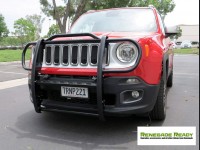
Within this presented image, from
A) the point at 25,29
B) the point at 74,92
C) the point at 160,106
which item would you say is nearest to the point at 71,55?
the point at 74,92

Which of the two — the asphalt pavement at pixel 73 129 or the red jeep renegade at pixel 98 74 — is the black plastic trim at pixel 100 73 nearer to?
the red jeep renegade at pixel 98 74

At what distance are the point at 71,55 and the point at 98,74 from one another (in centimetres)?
56

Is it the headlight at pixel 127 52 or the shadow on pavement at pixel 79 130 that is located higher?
the headlight at pixel 127 52

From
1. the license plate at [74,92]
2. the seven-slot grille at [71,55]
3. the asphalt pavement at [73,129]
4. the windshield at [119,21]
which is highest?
the windshield at [119,21]

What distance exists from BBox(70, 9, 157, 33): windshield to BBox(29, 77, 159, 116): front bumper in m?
1.35

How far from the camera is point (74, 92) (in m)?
3.71

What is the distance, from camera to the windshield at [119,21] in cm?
468

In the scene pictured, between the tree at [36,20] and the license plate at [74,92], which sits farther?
the tree at [36,20]

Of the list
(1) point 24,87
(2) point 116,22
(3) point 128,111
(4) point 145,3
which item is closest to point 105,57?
(3) point 128,111

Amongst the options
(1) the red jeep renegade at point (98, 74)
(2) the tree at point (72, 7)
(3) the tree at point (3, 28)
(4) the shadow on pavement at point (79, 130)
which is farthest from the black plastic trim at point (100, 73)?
(3) the tree at point (3, 28)

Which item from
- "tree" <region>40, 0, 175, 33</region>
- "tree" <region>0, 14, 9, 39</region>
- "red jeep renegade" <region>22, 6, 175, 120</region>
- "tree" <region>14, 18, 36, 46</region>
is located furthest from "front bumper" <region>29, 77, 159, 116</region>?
"tree" <region>0, 14, 9, 39</region>

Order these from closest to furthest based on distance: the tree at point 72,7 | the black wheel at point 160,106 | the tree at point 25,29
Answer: the black wheel at point 160,106, the tree at point 72,7, the tree at point 25,29

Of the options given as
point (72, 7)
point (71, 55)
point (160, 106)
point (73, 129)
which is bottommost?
point (73, 129)

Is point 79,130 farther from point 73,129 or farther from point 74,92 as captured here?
point 74,92
